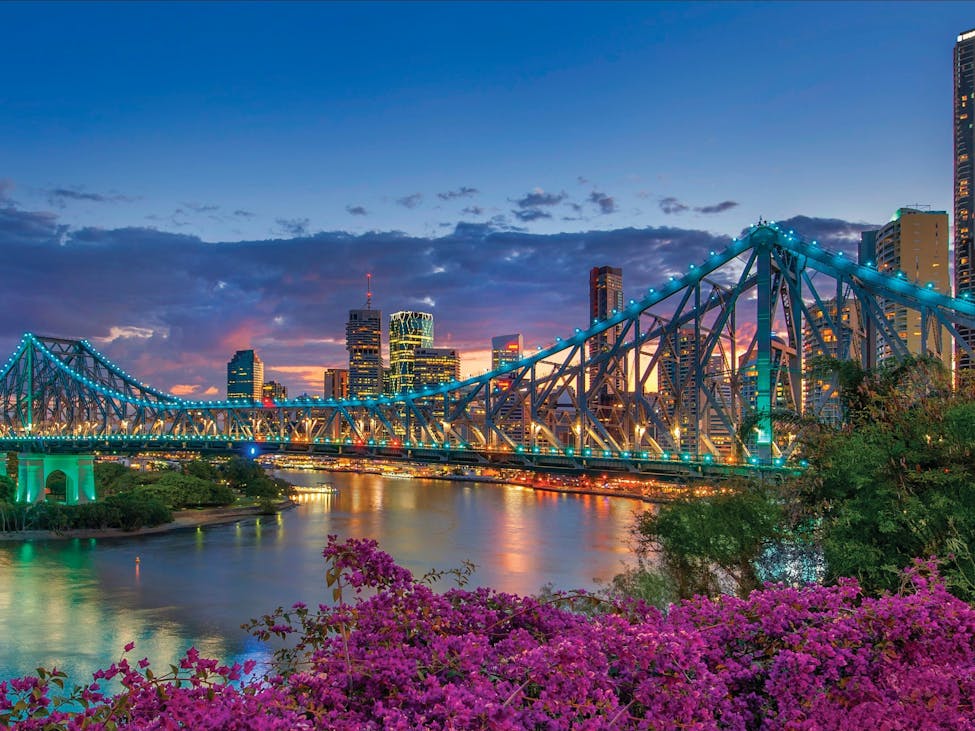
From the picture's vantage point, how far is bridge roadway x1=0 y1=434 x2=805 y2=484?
1173 inches

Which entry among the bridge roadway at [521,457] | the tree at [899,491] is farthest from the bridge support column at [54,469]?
the tree at [899,491]

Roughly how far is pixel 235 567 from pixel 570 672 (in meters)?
40.4

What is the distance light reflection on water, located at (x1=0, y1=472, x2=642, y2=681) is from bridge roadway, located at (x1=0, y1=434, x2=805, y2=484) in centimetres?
484

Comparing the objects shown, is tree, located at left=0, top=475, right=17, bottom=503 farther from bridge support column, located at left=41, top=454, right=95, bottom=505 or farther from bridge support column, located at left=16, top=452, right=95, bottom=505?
bridge support column, located at left=41, top=454, right=95, bottom=505

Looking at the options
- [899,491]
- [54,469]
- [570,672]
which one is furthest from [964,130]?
[570,672]

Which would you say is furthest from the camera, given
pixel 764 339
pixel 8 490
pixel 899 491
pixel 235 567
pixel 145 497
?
pixel 8 490

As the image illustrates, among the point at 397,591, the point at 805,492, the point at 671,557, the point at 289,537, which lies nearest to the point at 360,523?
the point at 289,537

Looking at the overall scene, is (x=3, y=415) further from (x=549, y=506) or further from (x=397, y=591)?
(x=397, y=591)

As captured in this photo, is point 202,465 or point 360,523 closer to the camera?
point 360,523

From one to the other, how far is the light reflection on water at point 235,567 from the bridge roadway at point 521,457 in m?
4.84

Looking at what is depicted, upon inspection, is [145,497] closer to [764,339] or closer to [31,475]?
[31,475]

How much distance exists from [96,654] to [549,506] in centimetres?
4117

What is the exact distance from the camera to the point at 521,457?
3784 centimetres

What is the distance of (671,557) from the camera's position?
791 inches
